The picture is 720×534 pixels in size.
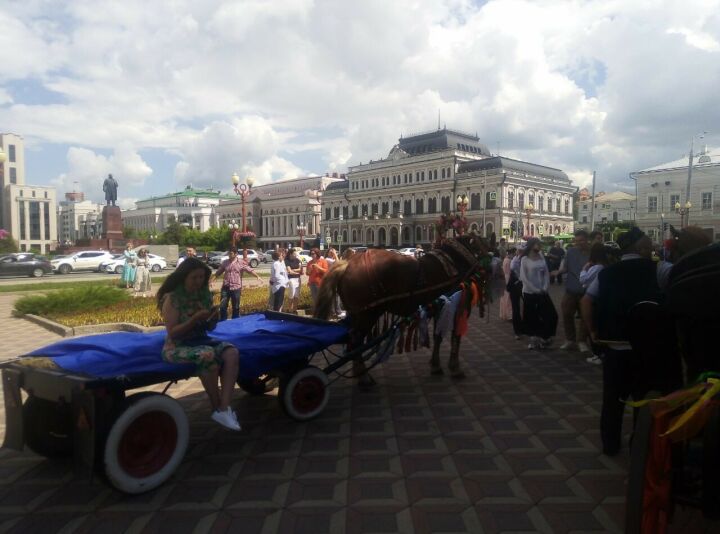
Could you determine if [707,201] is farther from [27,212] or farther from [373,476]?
[27,212]

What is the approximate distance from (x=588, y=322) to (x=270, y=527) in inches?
117

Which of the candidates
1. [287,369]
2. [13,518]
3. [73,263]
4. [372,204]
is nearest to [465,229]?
[287,369]

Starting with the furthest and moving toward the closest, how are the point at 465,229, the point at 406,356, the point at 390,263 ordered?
the point at 406,356
the point at 465,229
the point at 390,263

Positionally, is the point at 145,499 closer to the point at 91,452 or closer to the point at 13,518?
the point at 91,452

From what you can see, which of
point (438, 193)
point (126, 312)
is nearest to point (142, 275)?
point (126, 312)

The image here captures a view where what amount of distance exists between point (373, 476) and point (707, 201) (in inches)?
2251

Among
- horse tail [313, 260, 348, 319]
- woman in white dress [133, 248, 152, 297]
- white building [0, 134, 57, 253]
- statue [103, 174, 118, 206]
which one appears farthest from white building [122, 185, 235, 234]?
Answer: horse tail [313, 260, 348, 319]

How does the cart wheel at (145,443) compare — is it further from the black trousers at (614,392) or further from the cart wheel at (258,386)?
the black trousers at (614,392)

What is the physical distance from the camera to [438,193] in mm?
73750

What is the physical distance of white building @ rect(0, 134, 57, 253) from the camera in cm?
9800

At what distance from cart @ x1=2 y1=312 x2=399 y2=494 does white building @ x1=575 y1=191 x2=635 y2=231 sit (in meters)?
67.1

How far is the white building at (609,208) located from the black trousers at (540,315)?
61.3m

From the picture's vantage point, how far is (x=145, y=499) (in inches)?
135

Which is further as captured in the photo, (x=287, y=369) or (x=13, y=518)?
(x=287, y=369)
